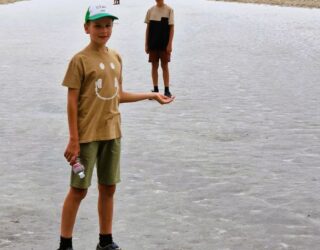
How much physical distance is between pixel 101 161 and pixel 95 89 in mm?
499

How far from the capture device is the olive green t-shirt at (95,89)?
14.0ft

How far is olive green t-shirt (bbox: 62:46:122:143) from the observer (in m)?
4.26

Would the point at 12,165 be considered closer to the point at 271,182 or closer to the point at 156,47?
the point at 271,182

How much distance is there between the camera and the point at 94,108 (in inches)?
171

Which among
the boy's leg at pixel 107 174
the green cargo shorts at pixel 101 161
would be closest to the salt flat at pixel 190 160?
the boy's leg at pixel 107 174

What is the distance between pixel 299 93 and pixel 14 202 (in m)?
7.18

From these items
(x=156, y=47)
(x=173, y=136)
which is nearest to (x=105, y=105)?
(x=173, y=136)

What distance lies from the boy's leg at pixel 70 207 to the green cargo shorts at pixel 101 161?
0.26 ft

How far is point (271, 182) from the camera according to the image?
667cm

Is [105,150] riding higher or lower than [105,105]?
A: lower

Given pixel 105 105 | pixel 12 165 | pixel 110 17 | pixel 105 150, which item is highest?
pixel 110 17

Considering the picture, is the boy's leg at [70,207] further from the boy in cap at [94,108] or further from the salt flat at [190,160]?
the salt flat at [190,160]

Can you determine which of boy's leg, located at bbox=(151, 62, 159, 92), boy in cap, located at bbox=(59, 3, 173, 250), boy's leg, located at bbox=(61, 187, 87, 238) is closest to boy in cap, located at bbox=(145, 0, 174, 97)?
boy's leg, located at bbox=(151, 62, 159, 92)

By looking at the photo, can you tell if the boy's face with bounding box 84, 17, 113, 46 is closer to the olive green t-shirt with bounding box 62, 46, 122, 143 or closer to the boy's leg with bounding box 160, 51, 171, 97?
the olive green t-shirt with bounding box 62, 46, 122, 143
